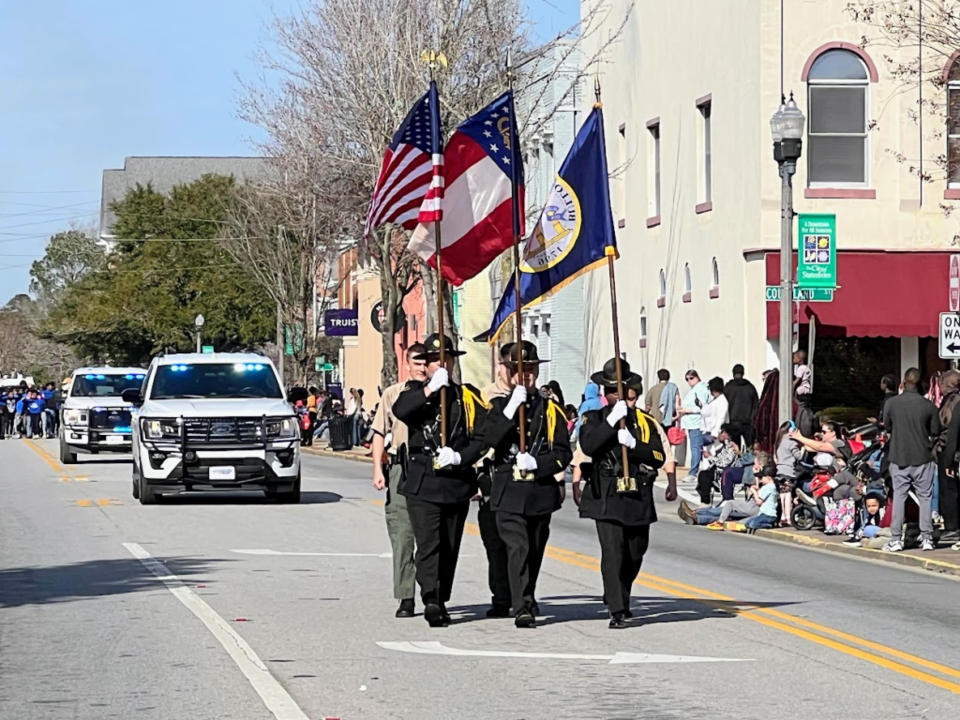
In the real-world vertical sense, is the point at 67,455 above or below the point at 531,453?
below

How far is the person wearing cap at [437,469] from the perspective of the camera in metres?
12.4

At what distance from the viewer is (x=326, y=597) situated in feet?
47.0

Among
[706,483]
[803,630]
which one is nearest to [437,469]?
[803,630]

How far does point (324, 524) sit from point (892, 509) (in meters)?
6.55

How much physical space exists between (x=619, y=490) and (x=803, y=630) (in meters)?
1.57

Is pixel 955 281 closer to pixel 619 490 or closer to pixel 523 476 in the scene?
pixel 619 490

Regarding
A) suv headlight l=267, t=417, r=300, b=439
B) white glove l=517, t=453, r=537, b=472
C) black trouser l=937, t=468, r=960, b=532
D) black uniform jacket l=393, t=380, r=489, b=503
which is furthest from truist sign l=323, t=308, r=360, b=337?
white glove l=517, t=453, r=537, b=472

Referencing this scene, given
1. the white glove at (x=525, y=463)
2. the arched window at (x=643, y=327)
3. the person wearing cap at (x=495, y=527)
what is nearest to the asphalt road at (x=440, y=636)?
the person wearing cap at (x=495, y=527)

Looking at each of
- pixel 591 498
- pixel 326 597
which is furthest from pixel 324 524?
pixel 591 498

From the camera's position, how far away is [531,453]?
1242cm

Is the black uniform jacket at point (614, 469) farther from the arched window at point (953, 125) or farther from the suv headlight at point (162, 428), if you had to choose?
the arched window at point (953, 125)

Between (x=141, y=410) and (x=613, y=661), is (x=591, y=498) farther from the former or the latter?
(x=141, y=410)

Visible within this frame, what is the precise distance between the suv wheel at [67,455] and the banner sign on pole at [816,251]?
17.6 meters

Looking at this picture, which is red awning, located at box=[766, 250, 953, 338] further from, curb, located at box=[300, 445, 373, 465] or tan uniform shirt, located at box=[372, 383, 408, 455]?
tan uniform shirt, located at box=[372, 383, 408, 455]
